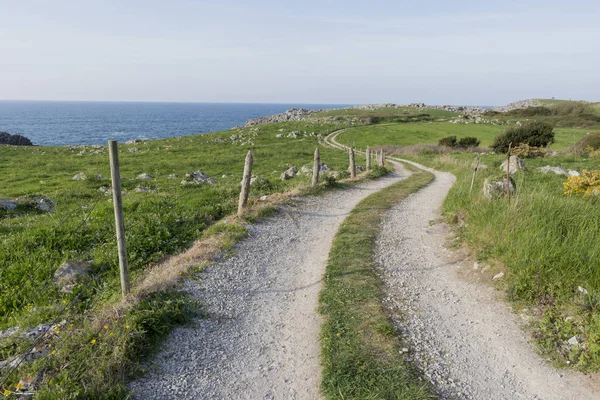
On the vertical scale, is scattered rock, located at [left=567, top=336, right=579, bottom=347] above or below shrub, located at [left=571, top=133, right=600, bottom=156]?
below

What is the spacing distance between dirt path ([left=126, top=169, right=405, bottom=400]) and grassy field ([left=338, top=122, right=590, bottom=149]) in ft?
166

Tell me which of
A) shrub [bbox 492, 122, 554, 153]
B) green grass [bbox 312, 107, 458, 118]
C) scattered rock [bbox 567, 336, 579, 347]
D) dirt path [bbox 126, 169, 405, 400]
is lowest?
dirt path [bbox 126, 169, 405, 400]

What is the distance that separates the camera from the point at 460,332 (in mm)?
8055

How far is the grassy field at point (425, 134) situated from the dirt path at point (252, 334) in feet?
166

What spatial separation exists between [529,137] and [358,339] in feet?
174

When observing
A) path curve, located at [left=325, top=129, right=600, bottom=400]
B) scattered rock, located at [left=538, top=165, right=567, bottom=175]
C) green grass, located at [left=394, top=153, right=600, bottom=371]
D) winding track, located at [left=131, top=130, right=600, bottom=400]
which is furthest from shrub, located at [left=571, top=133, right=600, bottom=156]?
winding track, located at [left=131, top=130, right=600, bottom=400]

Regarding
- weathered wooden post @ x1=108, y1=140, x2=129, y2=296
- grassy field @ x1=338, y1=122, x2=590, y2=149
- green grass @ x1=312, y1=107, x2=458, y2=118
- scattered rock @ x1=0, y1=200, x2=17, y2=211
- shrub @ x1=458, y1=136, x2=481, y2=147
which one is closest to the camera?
weathered wooden post @ x1=108, y1=140, x2=129, y2=296

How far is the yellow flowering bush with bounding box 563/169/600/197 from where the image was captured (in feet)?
51.0

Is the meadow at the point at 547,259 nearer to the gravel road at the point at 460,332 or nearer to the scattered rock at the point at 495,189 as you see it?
the scattered rock at the point at 495,189

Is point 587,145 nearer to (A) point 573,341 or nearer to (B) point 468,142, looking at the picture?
(B) point 468,142

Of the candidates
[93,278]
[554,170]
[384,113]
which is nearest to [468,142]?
[554,170]

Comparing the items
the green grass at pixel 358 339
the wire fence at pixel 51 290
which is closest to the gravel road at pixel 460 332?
the green grass at pixel 358 339

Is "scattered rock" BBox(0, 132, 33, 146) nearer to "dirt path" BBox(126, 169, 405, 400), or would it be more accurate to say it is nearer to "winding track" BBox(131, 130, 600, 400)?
"dirt path" BBox(126, 169, 405, 400)

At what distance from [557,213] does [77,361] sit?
1314cm
